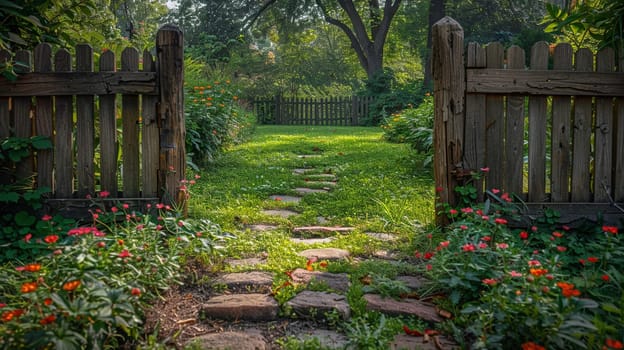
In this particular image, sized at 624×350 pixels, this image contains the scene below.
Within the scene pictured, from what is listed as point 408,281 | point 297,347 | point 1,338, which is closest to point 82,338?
point 1,338

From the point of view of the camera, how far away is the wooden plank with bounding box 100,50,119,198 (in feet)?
13.4

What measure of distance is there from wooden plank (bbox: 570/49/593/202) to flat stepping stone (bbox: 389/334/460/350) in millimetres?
2223

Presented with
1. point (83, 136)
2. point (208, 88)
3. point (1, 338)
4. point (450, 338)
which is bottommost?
point (450, 338)

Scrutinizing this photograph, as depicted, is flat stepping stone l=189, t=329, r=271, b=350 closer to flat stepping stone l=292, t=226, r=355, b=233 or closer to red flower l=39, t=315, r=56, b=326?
red flower l=39, t=315, r=56, b=326

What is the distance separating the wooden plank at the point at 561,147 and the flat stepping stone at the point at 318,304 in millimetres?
2169

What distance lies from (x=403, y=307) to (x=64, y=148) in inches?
111

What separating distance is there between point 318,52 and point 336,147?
2785 cm

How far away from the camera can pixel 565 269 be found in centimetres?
323

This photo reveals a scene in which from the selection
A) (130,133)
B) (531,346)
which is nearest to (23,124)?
(130,133)

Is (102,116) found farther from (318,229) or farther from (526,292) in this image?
(526,292)

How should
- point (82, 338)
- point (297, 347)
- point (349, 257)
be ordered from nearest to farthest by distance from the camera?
1. point (82, 338)
2. point (297, 347)
3. point (349, 257)

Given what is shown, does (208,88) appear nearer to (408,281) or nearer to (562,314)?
(408,281)

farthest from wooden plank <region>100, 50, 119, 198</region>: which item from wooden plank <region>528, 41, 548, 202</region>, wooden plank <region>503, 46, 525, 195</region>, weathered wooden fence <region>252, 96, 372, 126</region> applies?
weathered wooden fence <region>252, 96, 372, 126</region>

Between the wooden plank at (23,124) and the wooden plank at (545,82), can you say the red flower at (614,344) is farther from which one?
the wooden plank at (23,124)
